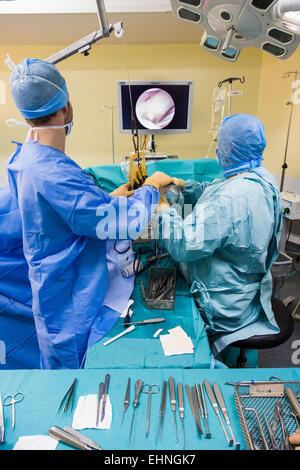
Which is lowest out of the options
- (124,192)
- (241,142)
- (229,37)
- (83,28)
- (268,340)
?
(268,340)

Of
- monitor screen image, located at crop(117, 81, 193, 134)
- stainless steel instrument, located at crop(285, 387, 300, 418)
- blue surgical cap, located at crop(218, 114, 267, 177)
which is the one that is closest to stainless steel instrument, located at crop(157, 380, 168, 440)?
stainless steel instrument, located at crop(285, 387, 300, 418)

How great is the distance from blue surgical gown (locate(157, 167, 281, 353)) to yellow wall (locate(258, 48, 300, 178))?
2269mm

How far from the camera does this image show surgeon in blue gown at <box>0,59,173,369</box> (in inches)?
42.9

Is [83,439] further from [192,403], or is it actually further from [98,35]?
[98,35]

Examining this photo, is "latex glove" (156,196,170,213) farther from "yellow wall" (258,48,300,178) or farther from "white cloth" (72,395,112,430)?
"yellow wall" (258,48,300,178)

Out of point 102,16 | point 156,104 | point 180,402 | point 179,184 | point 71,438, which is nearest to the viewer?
point 71,438

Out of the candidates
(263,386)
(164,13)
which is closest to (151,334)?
(263,386)

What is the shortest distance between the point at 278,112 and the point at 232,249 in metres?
2.78

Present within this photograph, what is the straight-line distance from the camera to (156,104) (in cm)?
273

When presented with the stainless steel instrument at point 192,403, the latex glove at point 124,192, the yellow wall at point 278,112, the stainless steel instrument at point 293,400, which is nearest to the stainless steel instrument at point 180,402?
the stainless steel instrument at point 192,403

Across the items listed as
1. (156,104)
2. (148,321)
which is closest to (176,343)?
(148,321)

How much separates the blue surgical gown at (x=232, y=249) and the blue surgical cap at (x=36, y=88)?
666 millimetres

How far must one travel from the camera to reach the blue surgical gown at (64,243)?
1088 millimetres

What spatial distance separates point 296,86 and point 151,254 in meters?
2.49
